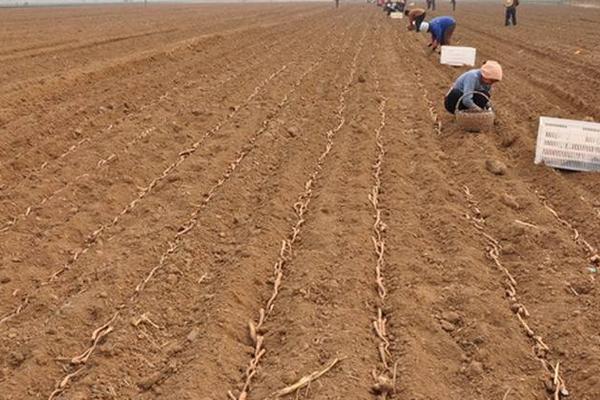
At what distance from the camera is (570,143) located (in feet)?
19.5

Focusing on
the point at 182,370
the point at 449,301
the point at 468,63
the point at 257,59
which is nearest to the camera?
the point at 182,370

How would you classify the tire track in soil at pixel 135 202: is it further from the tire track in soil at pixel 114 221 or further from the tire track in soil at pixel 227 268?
the tire track in soil at pixel 227 268

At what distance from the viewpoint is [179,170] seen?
19.9ft

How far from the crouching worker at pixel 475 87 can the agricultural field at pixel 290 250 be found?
0.33 metres

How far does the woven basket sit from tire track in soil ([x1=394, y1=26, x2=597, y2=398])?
3.32ft

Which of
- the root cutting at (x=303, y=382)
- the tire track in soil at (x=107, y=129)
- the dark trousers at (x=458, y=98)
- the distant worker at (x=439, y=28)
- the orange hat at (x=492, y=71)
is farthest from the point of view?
the distant worker at (x=439, y=28)

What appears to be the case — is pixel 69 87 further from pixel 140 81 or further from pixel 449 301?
pixel 449 301

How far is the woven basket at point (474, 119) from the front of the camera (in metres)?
7.04

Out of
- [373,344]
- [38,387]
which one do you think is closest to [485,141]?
[373,344]

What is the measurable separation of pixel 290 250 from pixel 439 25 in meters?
10.0

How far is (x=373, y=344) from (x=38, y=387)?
183cm

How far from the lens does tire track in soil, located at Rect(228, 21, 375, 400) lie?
320 centimetres

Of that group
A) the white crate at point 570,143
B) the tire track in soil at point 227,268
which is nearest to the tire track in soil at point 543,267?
the white crate at point 570,143

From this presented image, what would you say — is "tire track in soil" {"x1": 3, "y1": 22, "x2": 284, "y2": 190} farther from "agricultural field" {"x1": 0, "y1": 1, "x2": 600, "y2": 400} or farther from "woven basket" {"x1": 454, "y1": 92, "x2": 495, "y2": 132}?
"woven basket" {"x1": 454, "y1": 92, "x2": 495, "y2": 132}
